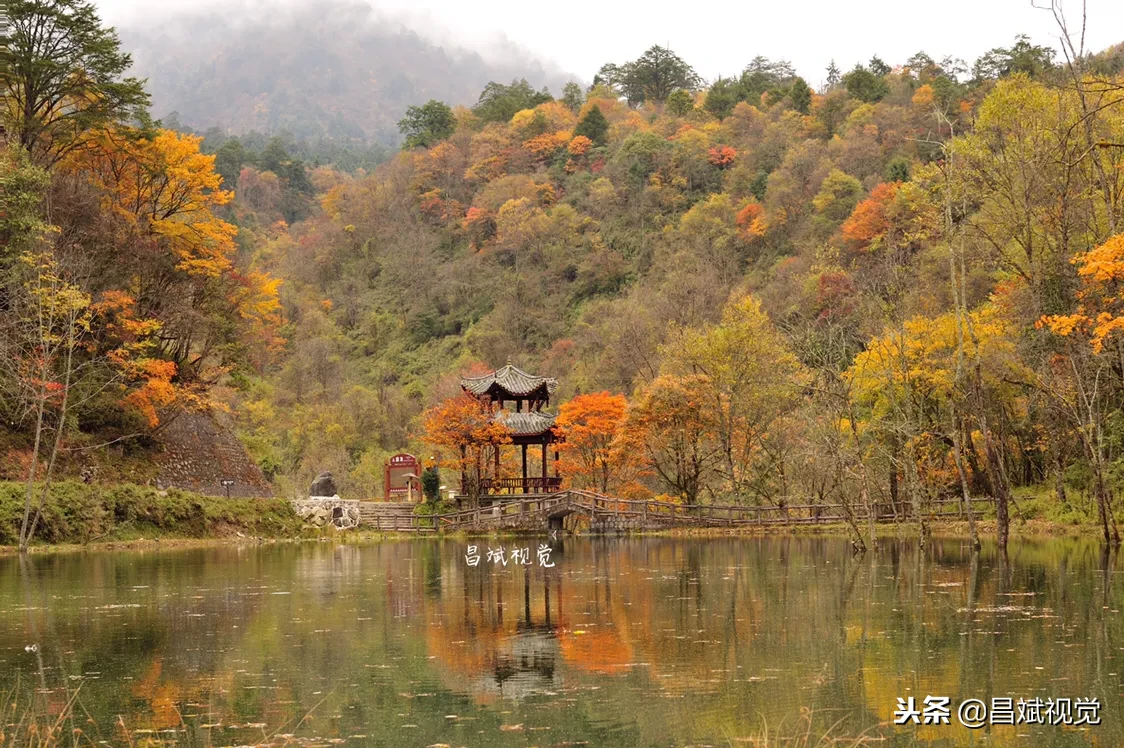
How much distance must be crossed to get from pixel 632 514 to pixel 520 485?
713 centimetres

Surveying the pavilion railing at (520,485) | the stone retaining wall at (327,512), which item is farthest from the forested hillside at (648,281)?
the stone retaining wall at (327,512)

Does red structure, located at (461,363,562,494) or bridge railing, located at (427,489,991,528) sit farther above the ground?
red structure, located at (461,363,562,494)

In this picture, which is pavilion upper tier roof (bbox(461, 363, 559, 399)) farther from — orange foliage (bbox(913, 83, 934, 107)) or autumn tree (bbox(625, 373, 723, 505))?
orange foliage (bbox(913, 83, 934, 107))

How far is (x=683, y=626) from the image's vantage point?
14.8 m

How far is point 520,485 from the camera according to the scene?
45.5m

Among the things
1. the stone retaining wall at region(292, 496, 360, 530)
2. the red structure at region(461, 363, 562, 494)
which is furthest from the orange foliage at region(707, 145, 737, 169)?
the stone retaining wall at region(292, 496, 360, 530)

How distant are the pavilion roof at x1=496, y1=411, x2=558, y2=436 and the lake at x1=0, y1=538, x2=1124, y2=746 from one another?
20.5m

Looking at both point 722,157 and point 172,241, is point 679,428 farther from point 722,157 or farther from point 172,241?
point 722,157

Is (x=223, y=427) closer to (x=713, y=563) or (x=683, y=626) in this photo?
(x=713, y=563)

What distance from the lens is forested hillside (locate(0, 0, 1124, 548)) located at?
2859cm

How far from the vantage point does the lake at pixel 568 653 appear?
9336mm

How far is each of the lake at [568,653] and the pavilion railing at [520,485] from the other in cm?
2106

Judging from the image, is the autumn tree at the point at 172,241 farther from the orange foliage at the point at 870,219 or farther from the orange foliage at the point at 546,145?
the orange foliage at the point at 546,145

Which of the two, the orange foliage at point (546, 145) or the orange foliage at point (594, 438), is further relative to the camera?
the orange foliage at point (546, 145)
